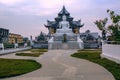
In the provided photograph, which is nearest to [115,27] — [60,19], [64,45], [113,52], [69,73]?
[113,52]

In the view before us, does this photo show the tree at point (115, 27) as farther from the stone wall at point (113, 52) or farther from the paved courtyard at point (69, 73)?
the paved courtyard at point (69, 73)

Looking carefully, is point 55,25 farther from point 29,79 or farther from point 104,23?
point 29,79

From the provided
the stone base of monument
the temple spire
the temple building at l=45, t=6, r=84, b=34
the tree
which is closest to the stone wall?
the tree

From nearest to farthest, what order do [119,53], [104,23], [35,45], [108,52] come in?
[119,53] < [108,52] < [104,23] < [35,45]

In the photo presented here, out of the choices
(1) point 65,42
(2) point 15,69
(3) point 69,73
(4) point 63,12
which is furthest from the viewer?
(4) point 63,12

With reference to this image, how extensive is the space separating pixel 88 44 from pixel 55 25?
2974 cm

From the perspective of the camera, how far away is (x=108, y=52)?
2342cm

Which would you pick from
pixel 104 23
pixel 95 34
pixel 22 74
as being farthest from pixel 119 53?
pixel 95 34

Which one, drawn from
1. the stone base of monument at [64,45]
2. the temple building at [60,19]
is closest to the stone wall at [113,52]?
the stone base of monument at [64,45]

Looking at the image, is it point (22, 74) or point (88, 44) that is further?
point (88, 44)

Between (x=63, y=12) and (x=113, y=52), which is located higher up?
(x=63, y=12)

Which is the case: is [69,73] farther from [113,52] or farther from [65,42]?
[65,42]

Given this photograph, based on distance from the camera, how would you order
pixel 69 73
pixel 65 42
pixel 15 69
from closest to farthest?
pixel 69 73
pixel 15 69
pixel 65 42

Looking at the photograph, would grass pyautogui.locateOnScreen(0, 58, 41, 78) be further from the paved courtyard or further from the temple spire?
the temple spire
